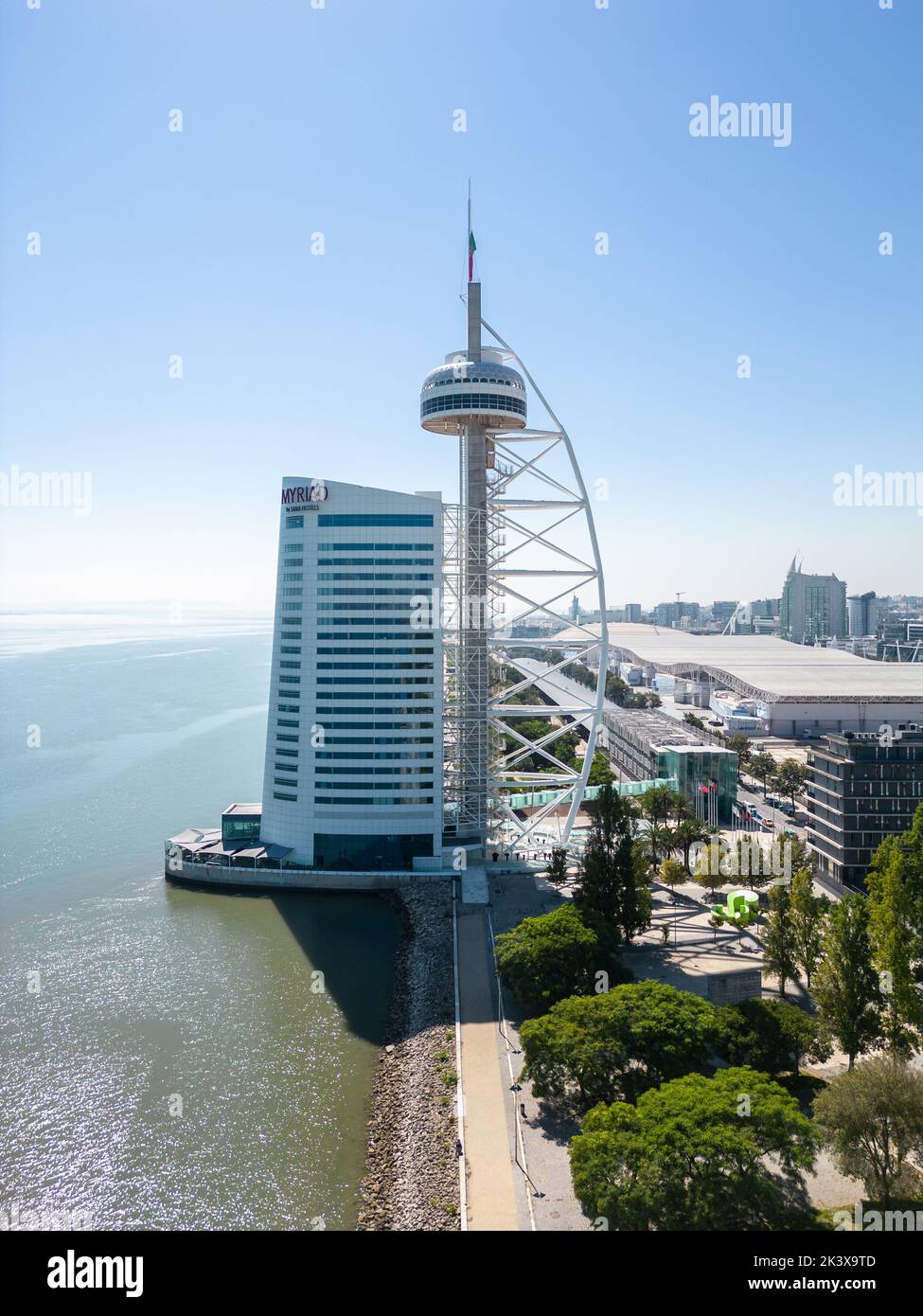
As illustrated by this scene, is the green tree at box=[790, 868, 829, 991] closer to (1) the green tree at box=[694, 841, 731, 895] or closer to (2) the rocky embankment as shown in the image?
(1) the green tree at box=[694, 841, 731, 895]

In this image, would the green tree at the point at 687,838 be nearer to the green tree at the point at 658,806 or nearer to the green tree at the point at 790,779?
the green tree at the point at 658,806

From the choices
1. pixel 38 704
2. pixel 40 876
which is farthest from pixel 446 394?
pixel 38 704

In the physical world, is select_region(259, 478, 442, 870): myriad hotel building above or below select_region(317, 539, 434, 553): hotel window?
below

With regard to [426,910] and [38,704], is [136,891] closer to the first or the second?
[426,910]

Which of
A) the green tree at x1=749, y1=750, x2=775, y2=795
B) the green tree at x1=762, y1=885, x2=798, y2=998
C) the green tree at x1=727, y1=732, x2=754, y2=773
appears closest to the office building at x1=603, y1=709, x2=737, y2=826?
the green tree at x1=727, y1=732, x2=754, y2=773

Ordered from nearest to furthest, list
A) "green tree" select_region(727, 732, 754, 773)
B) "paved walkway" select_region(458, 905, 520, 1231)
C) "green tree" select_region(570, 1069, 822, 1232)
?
"green tree" select_region(570, 1069, 822, 1232) < "paved walkway" select_region(458, 905, 520, 1231) < "green tree" select_region(727, 732, 754, 773)

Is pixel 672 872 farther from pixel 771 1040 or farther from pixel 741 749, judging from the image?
pixel 741 749

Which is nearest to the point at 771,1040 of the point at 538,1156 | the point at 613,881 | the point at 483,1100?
the point at 538,1156
